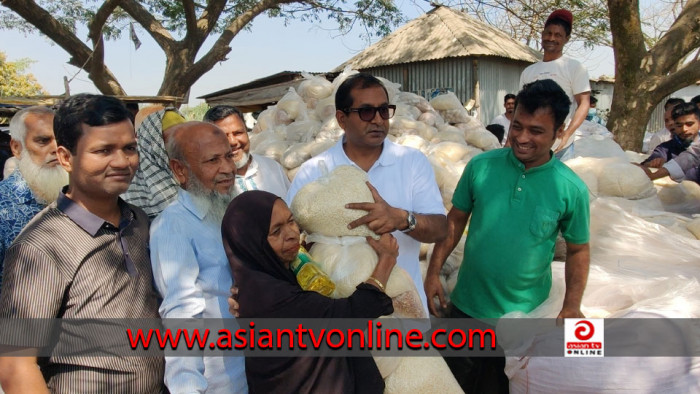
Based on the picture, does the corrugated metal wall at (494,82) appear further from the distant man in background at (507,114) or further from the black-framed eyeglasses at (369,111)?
the black-framed eyeglasses at (369,111)

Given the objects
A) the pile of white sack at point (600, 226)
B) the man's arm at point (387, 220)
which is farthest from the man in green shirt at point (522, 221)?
the man's arm at point (387, 220)

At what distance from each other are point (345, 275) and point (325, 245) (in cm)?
17

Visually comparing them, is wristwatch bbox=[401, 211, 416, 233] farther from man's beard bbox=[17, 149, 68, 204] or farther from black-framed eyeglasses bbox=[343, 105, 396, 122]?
man's beard bbox=[17, 149, 68, 204]

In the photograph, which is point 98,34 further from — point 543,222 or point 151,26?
point 543,222

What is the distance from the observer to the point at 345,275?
1673mm

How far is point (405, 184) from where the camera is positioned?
7.51 feet

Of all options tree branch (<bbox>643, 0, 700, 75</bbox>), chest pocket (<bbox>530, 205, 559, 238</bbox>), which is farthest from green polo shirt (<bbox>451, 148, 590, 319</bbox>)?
tree branch (<bbox>643, 0, 700, 75</bbox>)

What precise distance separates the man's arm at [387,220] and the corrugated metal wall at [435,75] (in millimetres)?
11226

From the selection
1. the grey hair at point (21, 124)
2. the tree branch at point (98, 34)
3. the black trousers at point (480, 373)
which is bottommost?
the black trousers at point (480, 373)

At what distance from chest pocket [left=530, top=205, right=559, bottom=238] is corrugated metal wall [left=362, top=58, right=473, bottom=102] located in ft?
36.2

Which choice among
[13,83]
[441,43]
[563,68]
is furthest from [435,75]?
[13,83]

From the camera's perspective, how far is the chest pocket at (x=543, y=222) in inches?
85.4

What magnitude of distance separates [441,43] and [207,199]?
12.1 meters

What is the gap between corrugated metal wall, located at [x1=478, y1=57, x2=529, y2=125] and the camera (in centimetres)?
1284
